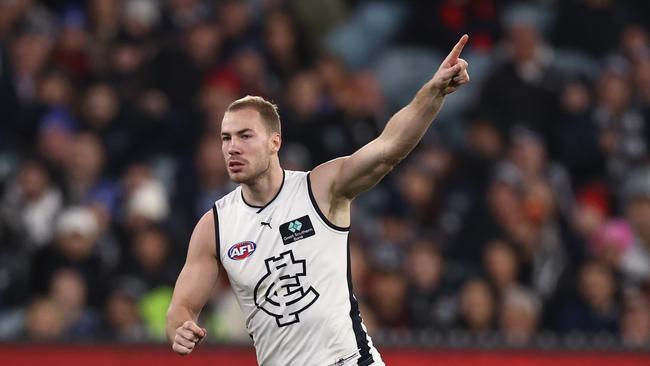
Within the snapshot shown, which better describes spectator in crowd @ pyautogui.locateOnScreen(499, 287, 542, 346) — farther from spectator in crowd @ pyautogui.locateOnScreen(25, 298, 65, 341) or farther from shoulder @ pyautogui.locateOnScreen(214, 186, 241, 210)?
shoulder @ pyautogui.locateOnScreen(214, 186, 241, 210)

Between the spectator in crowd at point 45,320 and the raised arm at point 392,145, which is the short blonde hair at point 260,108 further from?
the spectator in crowd at point 45,320

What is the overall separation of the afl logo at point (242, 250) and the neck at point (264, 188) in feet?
0.80

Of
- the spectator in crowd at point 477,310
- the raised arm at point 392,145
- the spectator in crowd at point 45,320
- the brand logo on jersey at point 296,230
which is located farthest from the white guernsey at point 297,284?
the spectator in crowd at point 45,320

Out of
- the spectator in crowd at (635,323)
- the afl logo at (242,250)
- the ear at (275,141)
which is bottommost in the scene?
the afl logo at (242,250)

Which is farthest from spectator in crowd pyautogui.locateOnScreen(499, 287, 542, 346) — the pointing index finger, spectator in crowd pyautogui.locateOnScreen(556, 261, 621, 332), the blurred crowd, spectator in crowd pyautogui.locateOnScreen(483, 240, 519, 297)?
the pointing index finger

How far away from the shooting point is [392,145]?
22.9 feet

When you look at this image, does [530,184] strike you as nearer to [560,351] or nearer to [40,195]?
[560,351]

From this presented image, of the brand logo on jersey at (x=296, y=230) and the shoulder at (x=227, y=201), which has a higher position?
the shoulder at (x=227, y=201)

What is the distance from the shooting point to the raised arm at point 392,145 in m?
6.82

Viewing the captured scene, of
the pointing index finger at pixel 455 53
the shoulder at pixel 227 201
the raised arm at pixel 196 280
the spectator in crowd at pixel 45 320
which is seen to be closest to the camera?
the pointing index finger at pixel 455 53

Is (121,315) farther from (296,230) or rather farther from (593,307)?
(296,230)

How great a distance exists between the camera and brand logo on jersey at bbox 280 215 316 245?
7191 mm

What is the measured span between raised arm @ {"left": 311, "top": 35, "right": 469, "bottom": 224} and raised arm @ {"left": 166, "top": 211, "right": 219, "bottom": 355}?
638 millimetres

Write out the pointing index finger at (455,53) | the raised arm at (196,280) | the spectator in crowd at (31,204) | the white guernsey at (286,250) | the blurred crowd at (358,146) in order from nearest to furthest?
the pointing index finger at (455,53) → the white guernsey at (286,250) → the raised arm at (196,280) → the blurred crowd at (358,146) → the spectator in crowd at (31,204)
